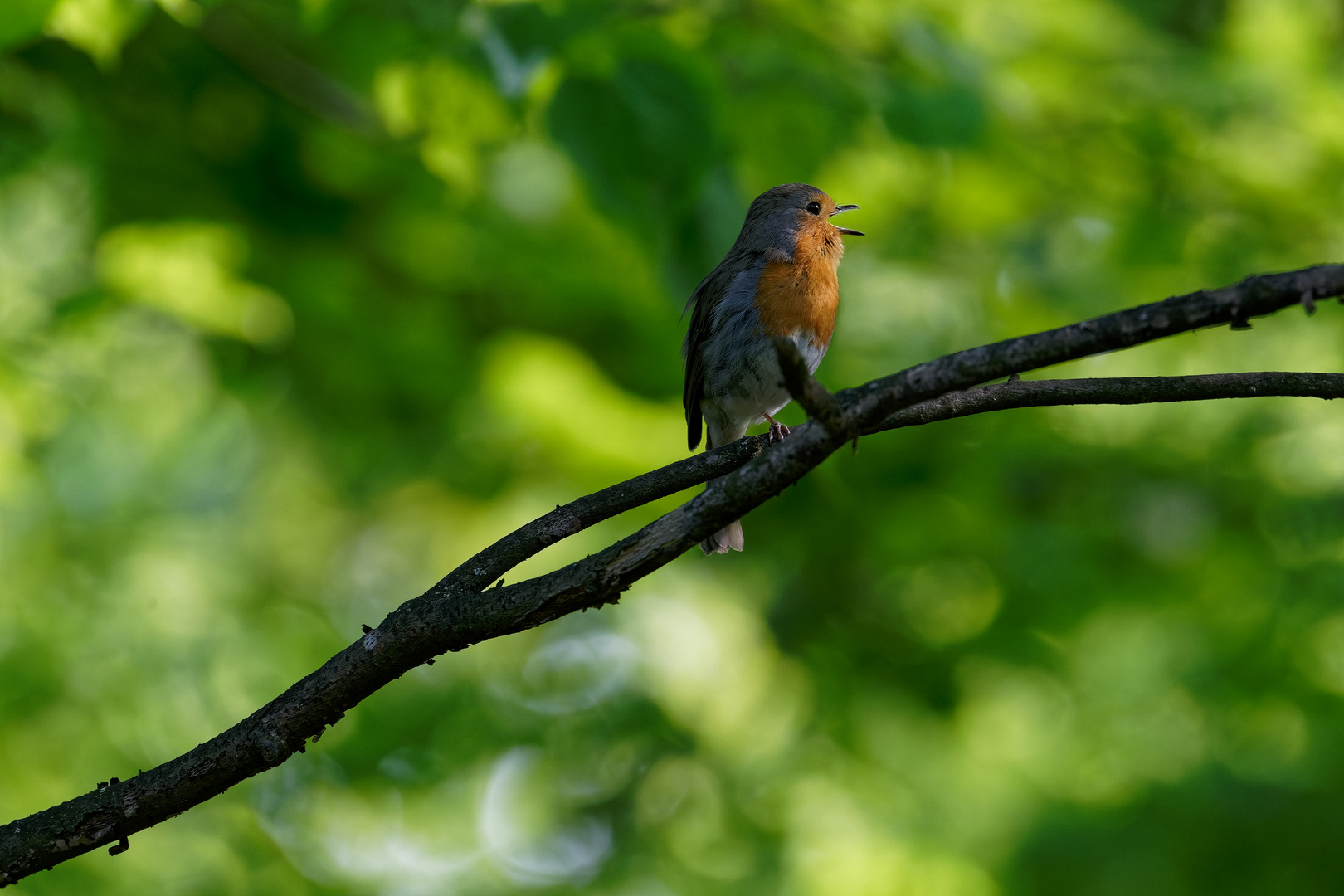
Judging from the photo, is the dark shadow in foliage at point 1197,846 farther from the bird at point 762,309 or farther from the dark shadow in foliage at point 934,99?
the dark shadow in foliage at point 934,99

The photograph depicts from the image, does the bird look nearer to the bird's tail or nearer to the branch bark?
the bird's tail

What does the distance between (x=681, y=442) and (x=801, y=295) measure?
1.48m

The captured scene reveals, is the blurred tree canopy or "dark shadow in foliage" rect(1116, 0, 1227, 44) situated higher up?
"dark shadow in foliage" rect(1116, 0, 1227, 44)

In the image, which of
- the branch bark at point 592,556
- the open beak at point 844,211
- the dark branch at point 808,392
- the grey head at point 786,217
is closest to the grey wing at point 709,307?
the grey head at point 786,217

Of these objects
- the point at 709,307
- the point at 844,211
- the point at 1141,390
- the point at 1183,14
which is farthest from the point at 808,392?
the point at 1183,14

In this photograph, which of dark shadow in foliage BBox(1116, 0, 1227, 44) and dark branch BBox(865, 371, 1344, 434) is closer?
dark branch BBox(865, 371, 1344, 434)

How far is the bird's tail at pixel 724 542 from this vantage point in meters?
3.93

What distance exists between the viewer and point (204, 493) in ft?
22.9

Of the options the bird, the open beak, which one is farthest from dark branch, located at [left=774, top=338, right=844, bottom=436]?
the open beak

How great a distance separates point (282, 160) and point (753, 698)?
3.97 metres

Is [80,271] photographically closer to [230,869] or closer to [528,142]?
[528,142]

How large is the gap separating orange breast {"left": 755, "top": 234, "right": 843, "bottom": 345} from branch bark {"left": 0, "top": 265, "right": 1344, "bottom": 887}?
2295mm

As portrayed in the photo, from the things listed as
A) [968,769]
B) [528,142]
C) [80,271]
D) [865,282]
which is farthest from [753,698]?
[80,271]

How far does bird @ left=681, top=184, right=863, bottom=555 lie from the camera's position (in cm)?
452
